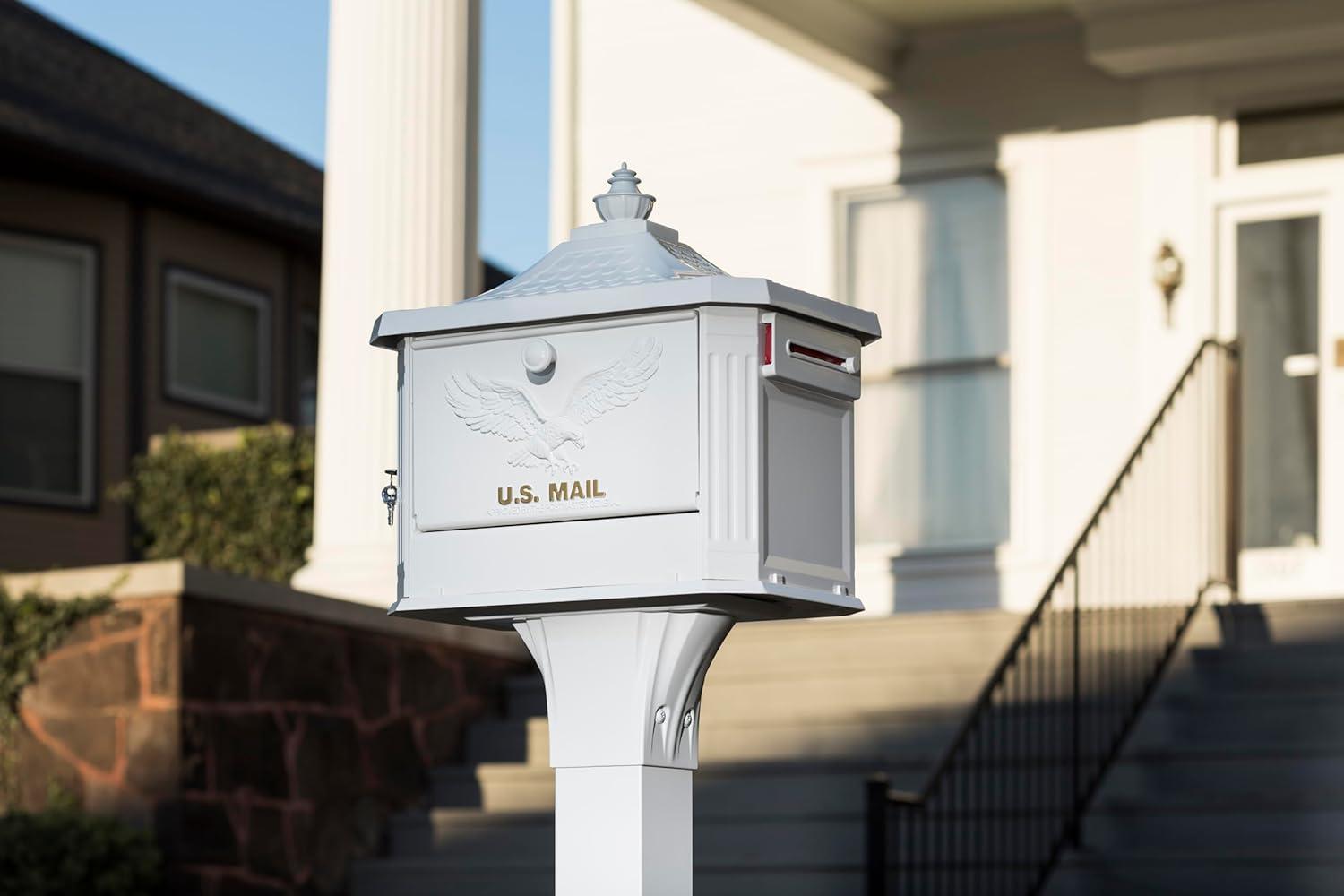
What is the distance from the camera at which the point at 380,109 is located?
27.8 ft

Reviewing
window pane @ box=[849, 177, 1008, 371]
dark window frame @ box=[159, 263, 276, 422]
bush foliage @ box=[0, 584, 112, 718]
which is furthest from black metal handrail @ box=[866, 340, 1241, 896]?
dark window frame @ box=[159, 263, 276, 422]

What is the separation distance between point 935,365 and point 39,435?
24.8ft

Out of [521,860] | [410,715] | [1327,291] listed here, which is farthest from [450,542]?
[1327,291]

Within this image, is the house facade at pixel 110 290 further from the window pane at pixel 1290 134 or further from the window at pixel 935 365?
the window pane at pixel 1290 134

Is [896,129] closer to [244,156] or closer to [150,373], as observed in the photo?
[150,373]

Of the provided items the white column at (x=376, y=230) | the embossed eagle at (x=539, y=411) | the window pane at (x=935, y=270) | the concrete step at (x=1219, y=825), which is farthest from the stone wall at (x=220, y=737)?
the embossed eagle at (x=539, y=411)

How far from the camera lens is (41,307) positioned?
50.3 feet

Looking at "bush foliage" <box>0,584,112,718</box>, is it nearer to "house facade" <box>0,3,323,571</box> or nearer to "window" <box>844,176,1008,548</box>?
"window" <box>844,176,1008,548</box>

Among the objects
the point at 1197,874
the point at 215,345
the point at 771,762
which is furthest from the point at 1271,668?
the point at 215,345

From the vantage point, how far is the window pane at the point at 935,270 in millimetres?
10477

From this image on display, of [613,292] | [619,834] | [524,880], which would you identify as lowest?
[524,880]

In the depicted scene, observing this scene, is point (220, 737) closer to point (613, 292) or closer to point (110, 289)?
point (613, 292)

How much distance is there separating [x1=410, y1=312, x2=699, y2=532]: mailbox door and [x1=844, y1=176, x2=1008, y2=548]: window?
7491mm

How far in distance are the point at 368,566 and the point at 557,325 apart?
5617 mm
